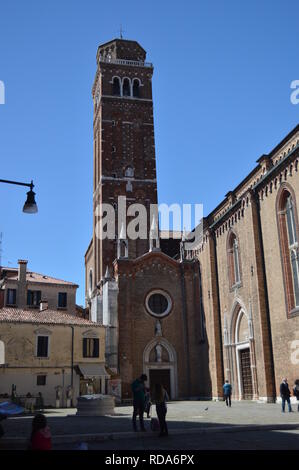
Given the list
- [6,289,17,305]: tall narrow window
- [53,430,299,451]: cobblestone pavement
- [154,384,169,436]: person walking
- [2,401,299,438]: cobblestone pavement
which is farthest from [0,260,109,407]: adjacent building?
[53,430,299,451]: cobblestone pavement

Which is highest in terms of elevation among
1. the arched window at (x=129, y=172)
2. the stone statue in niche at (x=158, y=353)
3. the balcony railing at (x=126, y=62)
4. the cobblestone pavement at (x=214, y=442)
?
the balcony railing at (x=126, y=62)

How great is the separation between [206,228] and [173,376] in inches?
420

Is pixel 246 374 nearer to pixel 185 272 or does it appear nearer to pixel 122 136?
pixel 185 272

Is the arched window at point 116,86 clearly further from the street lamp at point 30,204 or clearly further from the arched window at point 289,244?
the street lamp at point 30,204

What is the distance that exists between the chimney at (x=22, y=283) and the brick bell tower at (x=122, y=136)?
6094 mm

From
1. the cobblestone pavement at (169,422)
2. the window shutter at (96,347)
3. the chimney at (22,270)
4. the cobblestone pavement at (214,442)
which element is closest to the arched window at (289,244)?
the cobblestone pavement at (169,422)

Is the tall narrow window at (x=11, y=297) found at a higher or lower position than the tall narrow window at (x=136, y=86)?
lower

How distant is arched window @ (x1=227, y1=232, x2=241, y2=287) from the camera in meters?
29.5

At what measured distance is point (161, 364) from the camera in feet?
112

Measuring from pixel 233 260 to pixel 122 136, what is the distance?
19.1 metres

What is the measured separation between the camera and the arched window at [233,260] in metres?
29.5
